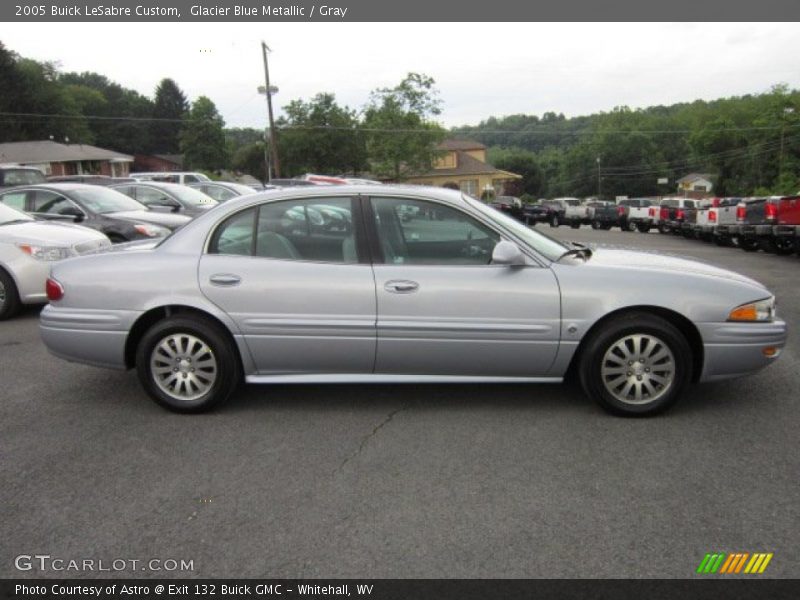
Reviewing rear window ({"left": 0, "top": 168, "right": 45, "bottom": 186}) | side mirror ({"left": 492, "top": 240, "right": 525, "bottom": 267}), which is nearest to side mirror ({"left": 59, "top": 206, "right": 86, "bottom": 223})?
rear window ({"left": 0, "top": 168, "right": 45, "bottom": 186})

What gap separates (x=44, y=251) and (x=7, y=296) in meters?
0.64

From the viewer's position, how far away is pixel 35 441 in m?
4.10

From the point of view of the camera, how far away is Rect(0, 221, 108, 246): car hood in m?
7.55

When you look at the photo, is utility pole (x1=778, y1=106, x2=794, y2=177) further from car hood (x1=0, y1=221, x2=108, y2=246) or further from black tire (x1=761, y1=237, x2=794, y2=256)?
car hood (x1=0, y1=221, x2=108, y2=246)

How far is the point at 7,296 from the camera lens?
7.50 meters

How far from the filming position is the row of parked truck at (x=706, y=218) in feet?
49.0

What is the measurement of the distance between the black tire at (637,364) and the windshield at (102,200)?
8448 millimetres

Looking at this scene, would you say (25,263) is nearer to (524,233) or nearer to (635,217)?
(524,233)

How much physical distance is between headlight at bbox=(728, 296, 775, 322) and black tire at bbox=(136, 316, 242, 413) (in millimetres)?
3238

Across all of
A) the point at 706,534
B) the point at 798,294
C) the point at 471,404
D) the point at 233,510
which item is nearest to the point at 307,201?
the point at 471,404

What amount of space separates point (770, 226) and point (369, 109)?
38136mm

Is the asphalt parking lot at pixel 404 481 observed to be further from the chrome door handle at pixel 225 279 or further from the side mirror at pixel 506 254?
the side mirror at pixel 506 254

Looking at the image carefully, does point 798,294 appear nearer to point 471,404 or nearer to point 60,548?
point 471,404
